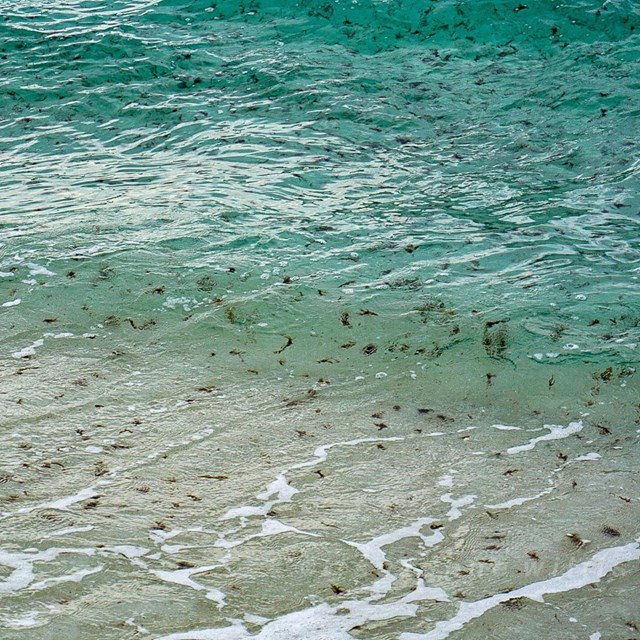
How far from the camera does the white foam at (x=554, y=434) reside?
184 inches

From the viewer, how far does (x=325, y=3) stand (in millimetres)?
13547

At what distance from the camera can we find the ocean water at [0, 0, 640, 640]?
11.9ft

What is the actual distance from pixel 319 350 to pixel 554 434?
1.68 metres

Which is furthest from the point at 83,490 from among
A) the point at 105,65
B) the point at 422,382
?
the point at 105,65

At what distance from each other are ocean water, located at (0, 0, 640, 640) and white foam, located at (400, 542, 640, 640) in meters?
0.02

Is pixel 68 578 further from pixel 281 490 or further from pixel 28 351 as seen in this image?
pixel 28 351

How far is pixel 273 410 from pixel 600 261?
343 centimetres

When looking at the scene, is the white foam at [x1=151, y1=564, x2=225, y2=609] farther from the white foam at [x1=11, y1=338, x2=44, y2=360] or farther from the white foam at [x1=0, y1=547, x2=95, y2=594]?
the white foam at [x1=11, y1=338, x2=44, y2=360]

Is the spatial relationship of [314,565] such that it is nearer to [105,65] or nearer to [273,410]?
[273,410]

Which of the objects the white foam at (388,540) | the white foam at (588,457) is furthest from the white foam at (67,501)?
the white foam at (588,457)

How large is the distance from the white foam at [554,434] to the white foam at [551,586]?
2.97 ft

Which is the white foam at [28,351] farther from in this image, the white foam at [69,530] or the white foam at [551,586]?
the white foam at [551,586]

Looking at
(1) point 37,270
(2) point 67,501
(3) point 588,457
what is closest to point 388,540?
(3) point 588,457

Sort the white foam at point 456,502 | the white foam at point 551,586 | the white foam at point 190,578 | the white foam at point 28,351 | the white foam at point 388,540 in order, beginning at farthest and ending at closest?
the white foam at point 28,351 → the white foam at point 456,502 → the white foam at point 388,540 → the white foam at point 190,578 → the white foam at point 551,586
